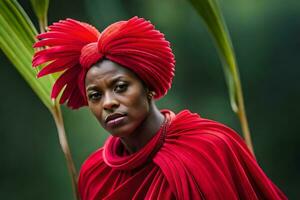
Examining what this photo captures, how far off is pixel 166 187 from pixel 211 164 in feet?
0.29

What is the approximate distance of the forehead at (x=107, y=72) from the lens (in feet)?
2.75

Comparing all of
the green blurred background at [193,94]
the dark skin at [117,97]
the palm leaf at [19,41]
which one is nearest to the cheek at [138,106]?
the dark skin at [117,97]

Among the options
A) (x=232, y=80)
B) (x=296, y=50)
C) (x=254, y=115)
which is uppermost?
(x=232, y=80)

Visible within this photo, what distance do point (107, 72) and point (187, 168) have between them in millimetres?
215

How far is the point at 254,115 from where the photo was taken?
1.38 metres

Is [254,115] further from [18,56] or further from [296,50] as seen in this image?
[18,56]

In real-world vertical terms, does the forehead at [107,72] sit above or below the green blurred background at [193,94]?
above

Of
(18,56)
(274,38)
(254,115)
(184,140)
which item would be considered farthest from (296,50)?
(18,56)

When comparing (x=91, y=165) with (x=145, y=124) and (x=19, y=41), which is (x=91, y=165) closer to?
(x=145, y=124)

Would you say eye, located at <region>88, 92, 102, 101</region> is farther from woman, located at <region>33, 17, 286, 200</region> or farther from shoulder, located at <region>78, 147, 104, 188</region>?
shoulder, located at <region>78, 147, 104, 188</region>

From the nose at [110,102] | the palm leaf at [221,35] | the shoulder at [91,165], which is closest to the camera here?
the nose at [110,102]

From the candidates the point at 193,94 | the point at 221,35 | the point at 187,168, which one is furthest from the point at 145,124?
the point at 193,94

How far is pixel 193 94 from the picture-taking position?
1.38 m

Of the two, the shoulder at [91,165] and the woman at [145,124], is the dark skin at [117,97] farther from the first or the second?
the shoulder at [91,165]
